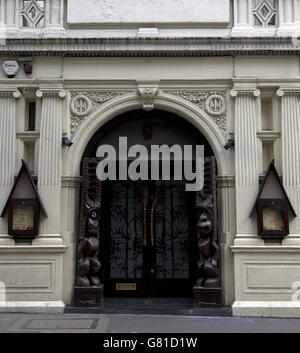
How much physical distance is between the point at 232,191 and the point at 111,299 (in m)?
3.54

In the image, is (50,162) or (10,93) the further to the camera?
(10,93)

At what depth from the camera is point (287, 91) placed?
966cm

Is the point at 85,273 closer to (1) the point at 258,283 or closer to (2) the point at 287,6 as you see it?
(1) the point at 258,283

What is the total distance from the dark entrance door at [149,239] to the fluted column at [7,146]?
2158 mm

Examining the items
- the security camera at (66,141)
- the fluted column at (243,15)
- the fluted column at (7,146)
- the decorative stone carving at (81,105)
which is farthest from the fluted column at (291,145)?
the fluted column at (7,146)

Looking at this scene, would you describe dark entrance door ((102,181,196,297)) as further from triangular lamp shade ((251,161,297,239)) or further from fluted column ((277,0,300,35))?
fluted column ((277,0,300,35))

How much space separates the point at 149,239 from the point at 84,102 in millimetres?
3337

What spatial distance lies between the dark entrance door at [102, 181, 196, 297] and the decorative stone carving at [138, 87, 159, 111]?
178 cm

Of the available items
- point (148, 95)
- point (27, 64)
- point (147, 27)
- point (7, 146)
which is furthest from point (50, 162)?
point (147, 27)

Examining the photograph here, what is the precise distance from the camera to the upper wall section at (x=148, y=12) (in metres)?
9.88

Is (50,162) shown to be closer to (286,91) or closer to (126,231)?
(126,231)

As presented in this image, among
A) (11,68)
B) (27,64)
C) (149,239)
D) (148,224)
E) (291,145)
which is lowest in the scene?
(149,239)

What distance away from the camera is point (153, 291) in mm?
10312

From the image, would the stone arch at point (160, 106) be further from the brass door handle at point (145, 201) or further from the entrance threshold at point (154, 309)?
the entrance threshold at point (154, 309)
